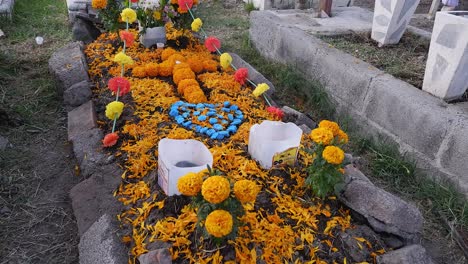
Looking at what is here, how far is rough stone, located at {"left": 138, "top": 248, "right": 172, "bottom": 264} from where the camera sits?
1.69 meters

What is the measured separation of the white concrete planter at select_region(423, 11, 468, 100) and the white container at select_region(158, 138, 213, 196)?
189 cm

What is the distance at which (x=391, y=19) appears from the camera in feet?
12.5

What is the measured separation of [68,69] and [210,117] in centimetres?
156

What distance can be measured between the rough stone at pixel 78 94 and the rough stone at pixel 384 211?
2.30 m

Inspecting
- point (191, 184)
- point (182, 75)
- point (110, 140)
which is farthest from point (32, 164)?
point (191, 184)

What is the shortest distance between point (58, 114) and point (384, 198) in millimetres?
2717

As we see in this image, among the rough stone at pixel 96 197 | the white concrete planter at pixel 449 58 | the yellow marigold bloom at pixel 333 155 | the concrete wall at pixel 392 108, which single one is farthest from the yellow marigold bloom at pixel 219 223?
the white concrete planter at pixel 449 58

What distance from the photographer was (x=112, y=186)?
2.29m

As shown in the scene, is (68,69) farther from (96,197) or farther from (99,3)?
(96,197)

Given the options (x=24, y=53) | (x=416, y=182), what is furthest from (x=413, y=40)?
(x=24, y=53)

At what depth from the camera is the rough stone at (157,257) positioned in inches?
66.4

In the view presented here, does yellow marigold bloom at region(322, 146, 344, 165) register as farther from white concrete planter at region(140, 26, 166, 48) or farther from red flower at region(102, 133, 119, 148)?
white concrete planter at region(140, 26, 166, 48)

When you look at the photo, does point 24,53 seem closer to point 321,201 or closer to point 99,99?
point 99,99

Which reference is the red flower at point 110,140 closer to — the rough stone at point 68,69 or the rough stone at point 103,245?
the rough stone at point 103,245
